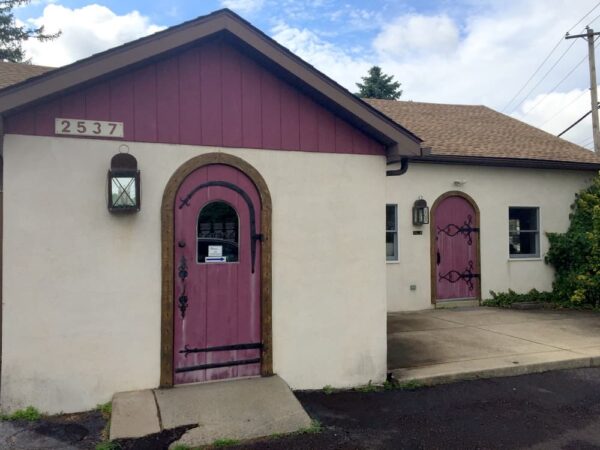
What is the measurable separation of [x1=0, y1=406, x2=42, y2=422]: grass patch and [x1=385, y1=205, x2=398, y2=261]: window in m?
7.22

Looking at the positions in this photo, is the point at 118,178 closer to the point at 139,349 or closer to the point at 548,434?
the point at 139,349

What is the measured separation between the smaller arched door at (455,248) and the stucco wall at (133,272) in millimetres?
4952

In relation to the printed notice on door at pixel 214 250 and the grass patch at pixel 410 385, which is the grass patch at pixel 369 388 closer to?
the grass patch at pixel 410 385

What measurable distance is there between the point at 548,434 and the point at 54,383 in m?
4.65

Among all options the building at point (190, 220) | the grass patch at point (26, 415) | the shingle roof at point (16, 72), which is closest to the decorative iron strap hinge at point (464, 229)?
the building at point (190, 220)

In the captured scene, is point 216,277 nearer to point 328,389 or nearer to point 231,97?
point 328,389

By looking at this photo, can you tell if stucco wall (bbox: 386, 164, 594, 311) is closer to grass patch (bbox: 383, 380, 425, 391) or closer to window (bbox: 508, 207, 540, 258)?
window (bbox: 508, 207, 540, 258)

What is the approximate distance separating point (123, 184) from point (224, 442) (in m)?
2.62

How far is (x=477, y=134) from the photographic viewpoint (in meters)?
12.1

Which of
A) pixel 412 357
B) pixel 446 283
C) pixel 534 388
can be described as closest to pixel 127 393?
pixel 412 357

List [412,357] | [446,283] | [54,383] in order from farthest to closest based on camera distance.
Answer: [446,283]
[412,357]
[54,383]

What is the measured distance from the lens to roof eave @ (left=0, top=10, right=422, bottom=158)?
13.9 ft

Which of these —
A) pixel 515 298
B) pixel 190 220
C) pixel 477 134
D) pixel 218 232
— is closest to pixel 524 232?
pixel 515 298

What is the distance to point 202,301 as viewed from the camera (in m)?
5.04
